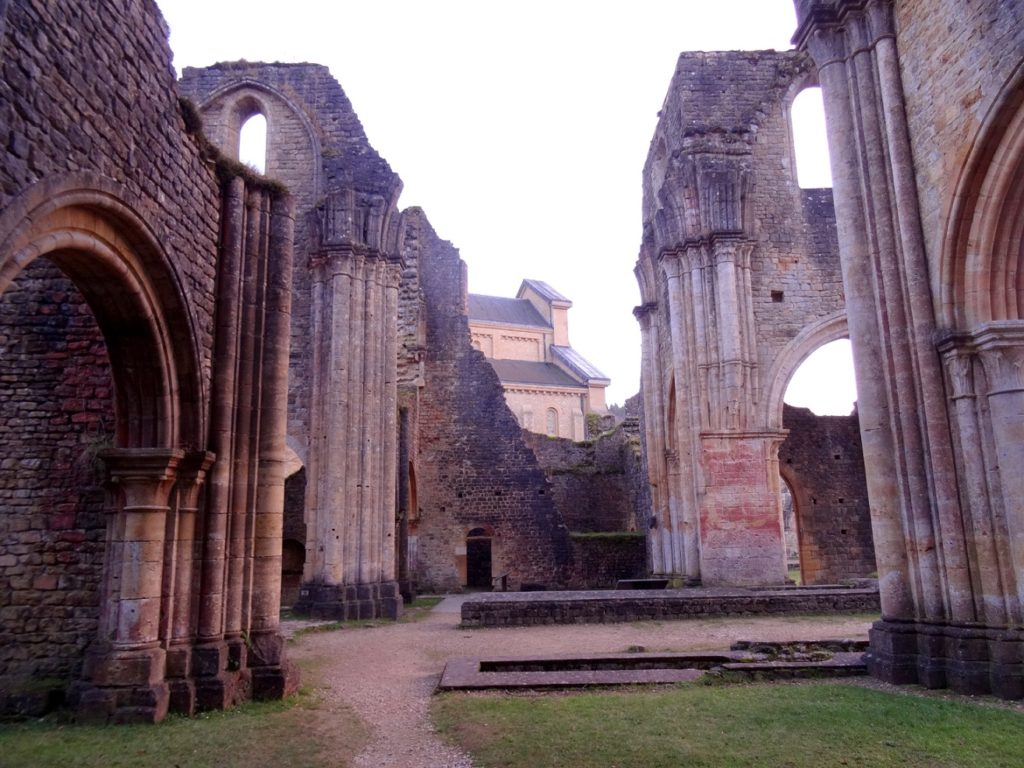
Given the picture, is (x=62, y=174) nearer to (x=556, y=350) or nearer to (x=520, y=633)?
(x=520, y=633)

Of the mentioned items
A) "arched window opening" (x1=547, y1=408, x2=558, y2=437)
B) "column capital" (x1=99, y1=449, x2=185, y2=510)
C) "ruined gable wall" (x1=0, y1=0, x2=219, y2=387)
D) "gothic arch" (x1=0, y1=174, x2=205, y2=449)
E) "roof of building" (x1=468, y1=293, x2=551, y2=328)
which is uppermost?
"roof of building" (x1=468, y1=293, x2=551, y2=328)

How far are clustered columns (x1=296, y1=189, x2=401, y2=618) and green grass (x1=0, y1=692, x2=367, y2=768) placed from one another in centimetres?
807

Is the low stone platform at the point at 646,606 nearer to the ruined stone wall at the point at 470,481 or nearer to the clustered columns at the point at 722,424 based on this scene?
the clustered columns at the point at 722,424

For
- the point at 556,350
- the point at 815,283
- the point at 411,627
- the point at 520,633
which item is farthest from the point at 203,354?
the point at 556,350

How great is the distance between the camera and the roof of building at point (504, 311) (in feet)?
166

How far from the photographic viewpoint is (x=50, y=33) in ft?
16.6

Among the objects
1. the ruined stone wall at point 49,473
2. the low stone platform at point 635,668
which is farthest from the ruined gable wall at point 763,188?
the ruined stone wall at point 49,473

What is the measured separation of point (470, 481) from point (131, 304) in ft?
55.3

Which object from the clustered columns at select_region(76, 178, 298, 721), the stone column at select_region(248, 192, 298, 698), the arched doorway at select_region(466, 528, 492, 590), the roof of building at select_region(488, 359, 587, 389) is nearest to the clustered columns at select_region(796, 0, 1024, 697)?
the stone column at select_region(248, 192, 298, 698)

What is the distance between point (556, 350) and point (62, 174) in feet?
150

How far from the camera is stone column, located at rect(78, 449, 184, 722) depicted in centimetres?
616

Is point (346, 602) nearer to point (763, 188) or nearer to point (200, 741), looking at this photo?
point (200, 741)

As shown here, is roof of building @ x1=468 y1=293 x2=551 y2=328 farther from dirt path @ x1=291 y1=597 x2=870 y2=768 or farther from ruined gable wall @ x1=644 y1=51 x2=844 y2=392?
dirt path @ x1=291 y1=597 x2=870 y2=768

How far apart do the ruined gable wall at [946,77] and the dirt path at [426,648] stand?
5254 mm
